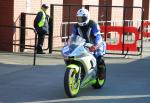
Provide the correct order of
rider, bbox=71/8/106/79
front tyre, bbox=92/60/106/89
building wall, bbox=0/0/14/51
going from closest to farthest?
1. rider, bbox=71/8/106/79
2. front tyre, bbox=92/60/106/89
3. building wall, bbox=0/0/14/51

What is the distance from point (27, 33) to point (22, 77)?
6.12 metres

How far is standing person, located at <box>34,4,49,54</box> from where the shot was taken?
1719cm

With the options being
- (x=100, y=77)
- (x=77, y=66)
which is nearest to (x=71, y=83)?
(x=77, y=66)

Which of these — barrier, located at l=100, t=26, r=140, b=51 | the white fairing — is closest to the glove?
the white fairing

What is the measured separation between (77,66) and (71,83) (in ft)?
1.24

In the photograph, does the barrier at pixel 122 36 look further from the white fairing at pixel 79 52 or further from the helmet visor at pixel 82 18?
the white fairing at pixel 79 52

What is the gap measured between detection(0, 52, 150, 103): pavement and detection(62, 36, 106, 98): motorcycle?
0.23m

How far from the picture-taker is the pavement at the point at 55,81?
9.84m

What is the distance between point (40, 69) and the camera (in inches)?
534

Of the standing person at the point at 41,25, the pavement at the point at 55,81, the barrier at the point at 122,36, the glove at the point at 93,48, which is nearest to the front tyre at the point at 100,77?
the pavement at the point at 55,81

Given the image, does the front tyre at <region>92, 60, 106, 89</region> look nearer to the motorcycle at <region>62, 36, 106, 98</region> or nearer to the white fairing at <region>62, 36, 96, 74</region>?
the motorcycle at <region>62, 36, 106, 98</region>

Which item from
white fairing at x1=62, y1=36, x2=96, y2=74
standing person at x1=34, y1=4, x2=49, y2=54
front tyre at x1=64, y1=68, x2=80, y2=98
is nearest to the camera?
front tyre at x1=64, y1=68, x2=80, y2=98

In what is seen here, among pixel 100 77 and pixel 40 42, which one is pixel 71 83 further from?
pixel 40 42

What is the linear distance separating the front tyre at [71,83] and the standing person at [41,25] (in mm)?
7501
